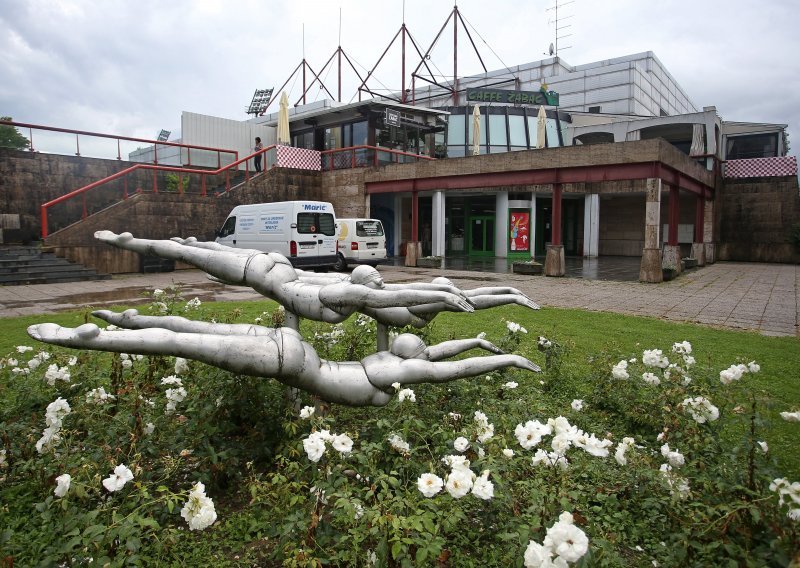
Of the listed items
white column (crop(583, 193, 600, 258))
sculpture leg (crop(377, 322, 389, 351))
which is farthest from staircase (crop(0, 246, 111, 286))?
white column (crop(583, 193, 600, 258))

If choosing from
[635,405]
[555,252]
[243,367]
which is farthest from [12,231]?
[635,405]

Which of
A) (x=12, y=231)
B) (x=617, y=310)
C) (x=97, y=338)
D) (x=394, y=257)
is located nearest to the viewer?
(x=97, y=338)

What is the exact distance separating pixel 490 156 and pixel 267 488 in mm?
18127

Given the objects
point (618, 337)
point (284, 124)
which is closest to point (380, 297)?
point (618, 337)

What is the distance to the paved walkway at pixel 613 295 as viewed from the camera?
32.8ft

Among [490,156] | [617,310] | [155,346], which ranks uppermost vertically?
[490,156]

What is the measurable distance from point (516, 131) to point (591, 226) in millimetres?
7908

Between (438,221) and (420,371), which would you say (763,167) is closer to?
(438,221)

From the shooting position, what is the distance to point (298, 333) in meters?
3.48

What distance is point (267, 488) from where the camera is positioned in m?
2.69

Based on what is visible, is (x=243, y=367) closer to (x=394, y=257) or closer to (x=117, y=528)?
(x=117, y=528)

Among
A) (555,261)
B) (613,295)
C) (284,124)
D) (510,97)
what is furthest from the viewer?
(510,97)

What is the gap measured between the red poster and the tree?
21.7m

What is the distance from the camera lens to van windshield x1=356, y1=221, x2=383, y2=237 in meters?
19.2
